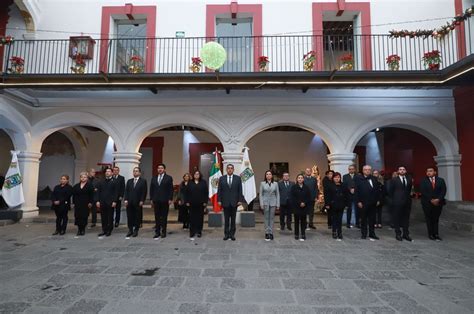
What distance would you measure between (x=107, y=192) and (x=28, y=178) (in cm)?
422

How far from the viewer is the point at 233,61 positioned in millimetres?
9062

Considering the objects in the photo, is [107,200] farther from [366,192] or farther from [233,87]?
[366,192]

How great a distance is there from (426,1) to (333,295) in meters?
9.84

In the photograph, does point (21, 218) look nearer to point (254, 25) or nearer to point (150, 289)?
point (150, 289)

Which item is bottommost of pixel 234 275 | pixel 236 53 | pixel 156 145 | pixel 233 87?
pixel 234 275

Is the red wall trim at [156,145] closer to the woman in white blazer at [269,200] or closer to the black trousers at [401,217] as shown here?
the woman in white blazer at [269,200]

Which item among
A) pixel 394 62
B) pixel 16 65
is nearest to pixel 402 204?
pixel 394 62

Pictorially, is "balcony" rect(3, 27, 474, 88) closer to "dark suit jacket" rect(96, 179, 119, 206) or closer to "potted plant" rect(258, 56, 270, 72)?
"potted plant" rect(258, 56, 270, 72)

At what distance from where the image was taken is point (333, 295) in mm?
3295

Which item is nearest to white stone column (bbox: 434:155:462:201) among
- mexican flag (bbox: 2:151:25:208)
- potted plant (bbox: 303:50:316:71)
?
potted plant (bbox: 303:50:316:71)

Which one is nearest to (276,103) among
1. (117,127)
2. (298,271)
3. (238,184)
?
(238,184)

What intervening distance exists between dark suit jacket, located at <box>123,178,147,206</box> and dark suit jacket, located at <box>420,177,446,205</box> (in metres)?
6.58

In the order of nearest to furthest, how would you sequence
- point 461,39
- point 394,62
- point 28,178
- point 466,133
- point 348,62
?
1. point 394,62
2. point 348,62
3. point 466,133
4. point 461,39
5. point 28,178

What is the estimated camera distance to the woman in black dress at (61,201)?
6536 millimetres
